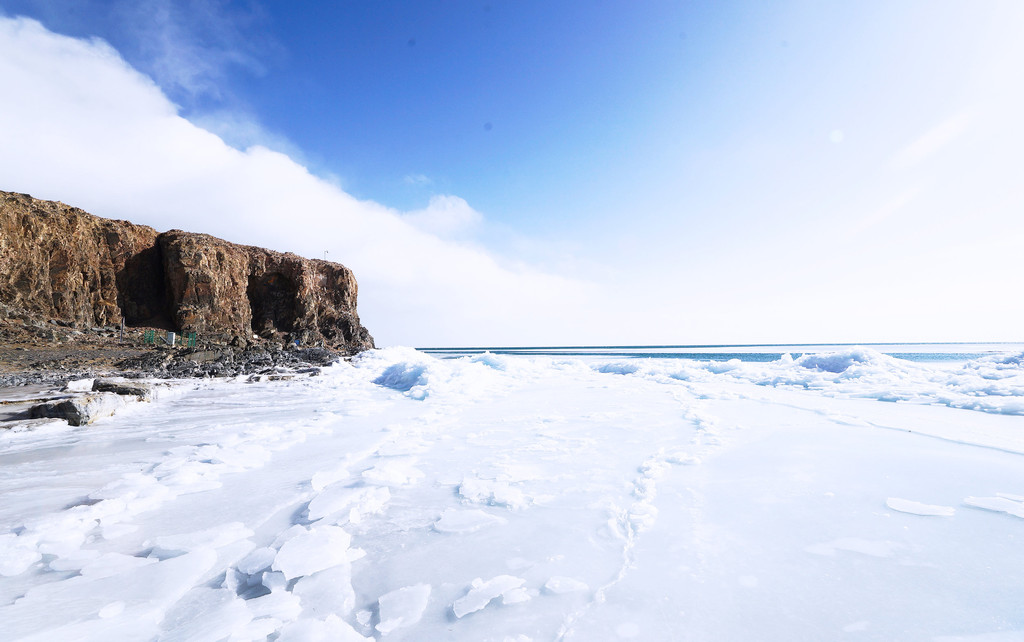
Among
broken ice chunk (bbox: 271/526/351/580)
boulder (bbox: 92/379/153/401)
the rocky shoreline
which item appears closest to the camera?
broken ice chunk (bbox: 271/526/351/580)

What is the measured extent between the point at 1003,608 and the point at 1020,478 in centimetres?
238

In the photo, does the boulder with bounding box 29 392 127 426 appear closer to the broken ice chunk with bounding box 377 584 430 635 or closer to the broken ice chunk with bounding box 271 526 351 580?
the broken ice chunk with bounding box 271 526 351 580

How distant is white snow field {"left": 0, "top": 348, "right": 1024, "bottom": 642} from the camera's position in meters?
1.43

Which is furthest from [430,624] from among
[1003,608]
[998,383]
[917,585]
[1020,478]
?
[998,383]

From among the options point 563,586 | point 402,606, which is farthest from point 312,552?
point 563,586

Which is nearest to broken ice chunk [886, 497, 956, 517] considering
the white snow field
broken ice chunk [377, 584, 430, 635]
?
the white snow field

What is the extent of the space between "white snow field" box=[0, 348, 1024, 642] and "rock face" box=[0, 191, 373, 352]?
2399cm

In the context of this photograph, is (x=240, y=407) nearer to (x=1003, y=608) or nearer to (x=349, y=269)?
(x=1003, y=608)

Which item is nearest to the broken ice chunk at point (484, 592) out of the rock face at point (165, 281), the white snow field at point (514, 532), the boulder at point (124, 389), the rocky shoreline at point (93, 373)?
the white snow field at point (514, 532)

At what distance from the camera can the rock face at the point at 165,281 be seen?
1927 cm

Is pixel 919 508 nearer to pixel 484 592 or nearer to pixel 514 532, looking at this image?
pixel 514 532

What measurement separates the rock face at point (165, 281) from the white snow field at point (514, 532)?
24.0 metres

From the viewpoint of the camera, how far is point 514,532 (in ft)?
7.02

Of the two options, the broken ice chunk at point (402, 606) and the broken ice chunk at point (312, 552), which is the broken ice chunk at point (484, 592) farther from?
the broken ice chunk at point (312, 552)
